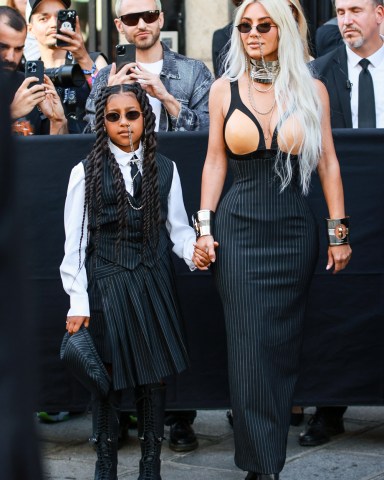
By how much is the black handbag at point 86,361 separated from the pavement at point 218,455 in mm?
645

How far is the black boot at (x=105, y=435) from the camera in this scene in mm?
4648

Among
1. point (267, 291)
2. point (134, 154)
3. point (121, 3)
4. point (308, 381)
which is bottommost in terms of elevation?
point (308, 381)

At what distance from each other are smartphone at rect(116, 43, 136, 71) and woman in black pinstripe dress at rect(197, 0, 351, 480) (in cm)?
79

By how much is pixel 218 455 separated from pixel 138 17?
2.25 metres

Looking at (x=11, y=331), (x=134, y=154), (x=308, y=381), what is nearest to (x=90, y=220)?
(x=134, y=154)

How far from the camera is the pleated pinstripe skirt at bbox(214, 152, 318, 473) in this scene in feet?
15.0

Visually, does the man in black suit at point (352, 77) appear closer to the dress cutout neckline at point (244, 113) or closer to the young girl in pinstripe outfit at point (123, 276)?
the dress cutout neckline at point (244, 113)

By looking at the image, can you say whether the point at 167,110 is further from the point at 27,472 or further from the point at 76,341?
the point at 27,472

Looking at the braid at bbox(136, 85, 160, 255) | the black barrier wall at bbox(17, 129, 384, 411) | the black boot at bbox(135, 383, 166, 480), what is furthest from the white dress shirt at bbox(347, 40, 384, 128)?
the black boot at bbox(135, 383, 166, 480)

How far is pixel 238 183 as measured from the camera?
4652 millimetres

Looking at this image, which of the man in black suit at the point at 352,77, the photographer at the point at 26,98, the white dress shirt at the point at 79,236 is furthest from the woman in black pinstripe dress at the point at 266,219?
the photographer at the point at 26,98

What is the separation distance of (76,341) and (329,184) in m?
1.27

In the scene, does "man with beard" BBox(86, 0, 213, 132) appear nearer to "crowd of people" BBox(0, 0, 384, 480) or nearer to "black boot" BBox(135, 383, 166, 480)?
"crowd of people" BBox(0, 0, 384, 480)

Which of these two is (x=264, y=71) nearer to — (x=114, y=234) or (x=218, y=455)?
(x=114, y=234)
